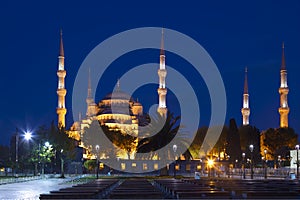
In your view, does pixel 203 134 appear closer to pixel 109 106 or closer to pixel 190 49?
pixel 190 49

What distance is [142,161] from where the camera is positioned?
77500 millimetres

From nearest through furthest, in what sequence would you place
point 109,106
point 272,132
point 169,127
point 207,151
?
point 169,127 < point 272,132 < point 207,151 < point 109,106

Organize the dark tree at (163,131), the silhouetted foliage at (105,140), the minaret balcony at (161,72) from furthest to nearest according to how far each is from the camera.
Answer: the minaret balcony at (161,72) → the silhouetted foliage at (105,140) → the dark tree at (163,131)

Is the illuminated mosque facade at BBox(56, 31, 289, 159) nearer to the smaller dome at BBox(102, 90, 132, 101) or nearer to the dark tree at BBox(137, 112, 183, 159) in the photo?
the smaller dome at BBox(102, 90, 132, 101)

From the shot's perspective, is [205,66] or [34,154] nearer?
[34,154]

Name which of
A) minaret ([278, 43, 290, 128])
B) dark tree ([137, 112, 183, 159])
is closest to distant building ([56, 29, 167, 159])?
minaret ([278, 43, 290, 128])

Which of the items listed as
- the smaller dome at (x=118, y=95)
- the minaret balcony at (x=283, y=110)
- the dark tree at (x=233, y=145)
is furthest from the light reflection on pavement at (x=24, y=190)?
the smaller dome at (x=118, y=95)

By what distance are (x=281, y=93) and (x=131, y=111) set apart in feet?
104

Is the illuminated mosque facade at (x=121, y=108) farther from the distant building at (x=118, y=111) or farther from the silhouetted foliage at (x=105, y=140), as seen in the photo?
the silhouetted foliage at (x=105, y=140)

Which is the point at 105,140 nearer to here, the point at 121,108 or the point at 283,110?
the point at 121,108

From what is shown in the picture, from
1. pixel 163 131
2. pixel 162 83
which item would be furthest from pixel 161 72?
pixel 163 131

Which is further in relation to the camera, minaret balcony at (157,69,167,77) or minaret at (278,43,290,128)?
minaret at (278,43,290,128)

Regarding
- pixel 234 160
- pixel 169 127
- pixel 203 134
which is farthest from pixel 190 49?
pixel 169 127

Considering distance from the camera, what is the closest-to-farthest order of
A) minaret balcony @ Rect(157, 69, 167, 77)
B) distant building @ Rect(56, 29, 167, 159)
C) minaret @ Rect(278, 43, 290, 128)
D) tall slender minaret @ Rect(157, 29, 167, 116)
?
→ tall slender minaret @ Rect(157, 29, 167, 116), minaret balcony @ Rect(157, 69, 167, 77), distant building @ Rect(56, 29, 167, 159), minaret @ Rect(278, 43, 290, 128)
